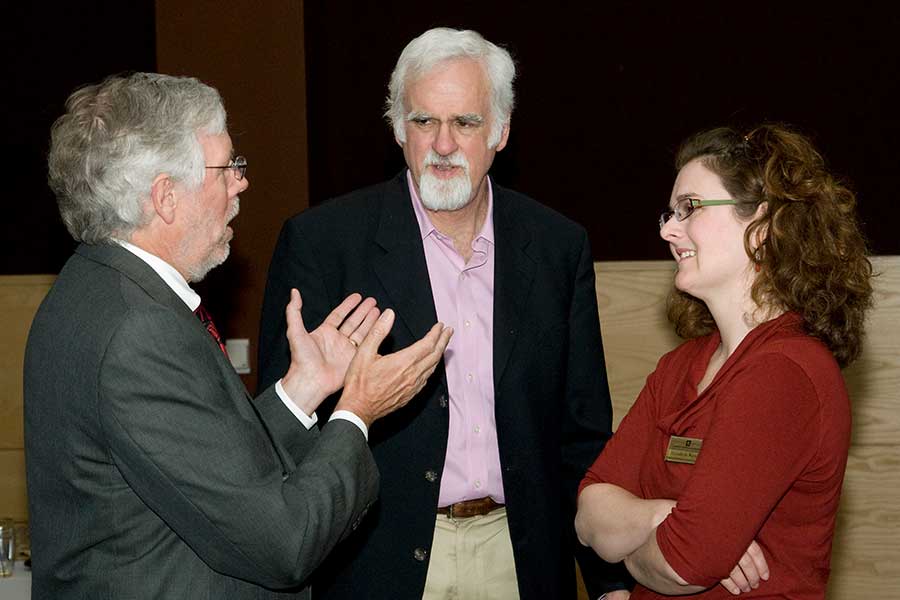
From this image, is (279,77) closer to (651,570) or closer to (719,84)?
(719,84)

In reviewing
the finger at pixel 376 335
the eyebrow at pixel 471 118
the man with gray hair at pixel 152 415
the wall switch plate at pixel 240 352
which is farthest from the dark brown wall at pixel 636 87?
the man with gray hair at pixel 152 415

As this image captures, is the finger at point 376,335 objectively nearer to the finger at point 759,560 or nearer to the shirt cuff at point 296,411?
the shirt cuff at point 296,411

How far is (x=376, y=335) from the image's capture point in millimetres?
2135

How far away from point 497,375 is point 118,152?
117 centimetres

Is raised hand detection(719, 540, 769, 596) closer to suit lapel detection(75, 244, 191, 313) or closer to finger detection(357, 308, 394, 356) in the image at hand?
finger detection(357, 308, 394, 356)

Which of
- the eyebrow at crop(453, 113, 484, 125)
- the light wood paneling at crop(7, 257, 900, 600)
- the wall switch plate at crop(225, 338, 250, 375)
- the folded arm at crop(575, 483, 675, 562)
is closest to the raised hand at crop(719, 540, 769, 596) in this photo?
the folded arm at crop(575, 483, 675, 562)

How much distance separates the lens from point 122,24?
13.5 ft

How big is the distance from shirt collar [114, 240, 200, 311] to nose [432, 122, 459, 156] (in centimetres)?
95

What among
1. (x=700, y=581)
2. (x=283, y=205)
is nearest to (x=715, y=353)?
(x=700, y=581)

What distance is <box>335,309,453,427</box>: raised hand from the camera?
2029 mm

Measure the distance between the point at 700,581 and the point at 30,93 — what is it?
3.29m

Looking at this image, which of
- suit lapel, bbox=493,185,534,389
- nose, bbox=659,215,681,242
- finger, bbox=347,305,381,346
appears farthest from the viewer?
suit lapel, bbox=493,185,534,389

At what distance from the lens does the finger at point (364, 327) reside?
2.34m

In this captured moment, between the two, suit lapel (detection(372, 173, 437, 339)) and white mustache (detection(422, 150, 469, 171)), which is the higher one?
white mustache (detection(422, 150, 469, 171))
